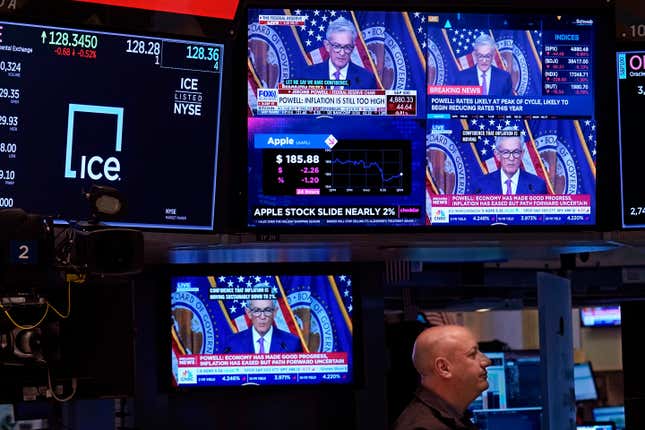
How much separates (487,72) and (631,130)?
735 mm

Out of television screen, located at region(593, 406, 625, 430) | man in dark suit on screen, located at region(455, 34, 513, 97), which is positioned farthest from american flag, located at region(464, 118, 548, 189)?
television screen, located at region(593, 406, 625, 430)

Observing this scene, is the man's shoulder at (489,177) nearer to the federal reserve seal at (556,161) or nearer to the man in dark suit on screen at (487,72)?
the federal reserve seal at (556,161)

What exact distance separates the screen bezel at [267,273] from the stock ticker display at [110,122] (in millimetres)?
1115

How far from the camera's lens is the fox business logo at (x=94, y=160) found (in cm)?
491

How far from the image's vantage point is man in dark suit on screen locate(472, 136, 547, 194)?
5.47 m

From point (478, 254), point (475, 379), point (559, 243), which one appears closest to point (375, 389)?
point (478, 254)

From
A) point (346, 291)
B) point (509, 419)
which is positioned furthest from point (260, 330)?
point (509, 419)

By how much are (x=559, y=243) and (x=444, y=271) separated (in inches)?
207

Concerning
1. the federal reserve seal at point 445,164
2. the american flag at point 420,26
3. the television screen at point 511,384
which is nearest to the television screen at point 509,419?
the television screen at point 511,384

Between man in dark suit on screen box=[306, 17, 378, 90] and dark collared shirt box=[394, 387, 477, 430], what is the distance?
1.76 metres

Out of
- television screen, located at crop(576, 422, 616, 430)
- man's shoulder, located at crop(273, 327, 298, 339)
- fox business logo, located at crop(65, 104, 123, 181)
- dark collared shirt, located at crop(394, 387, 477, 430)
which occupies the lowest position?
television screen, located at crop(576, 422, 616, 430)

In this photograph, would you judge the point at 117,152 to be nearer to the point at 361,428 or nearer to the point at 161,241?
the point at 161,241

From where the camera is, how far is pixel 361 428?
6500 millimetres

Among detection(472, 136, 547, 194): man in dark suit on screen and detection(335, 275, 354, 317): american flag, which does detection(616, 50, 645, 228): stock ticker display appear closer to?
detection(472, 136, 547, 194): man in dark suit on screen
